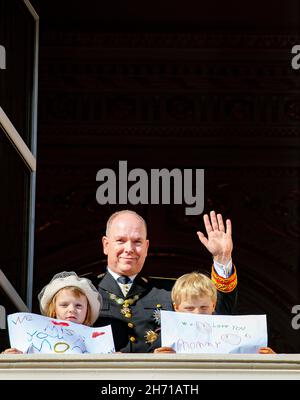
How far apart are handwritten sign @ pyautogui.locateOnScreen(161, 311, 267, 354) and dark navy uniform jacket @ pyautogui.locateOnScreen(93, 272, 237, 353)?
23cm

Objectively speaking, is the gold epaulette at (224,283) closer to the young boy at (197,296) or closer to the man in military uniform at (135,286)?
the man in military uniform at (135,286)

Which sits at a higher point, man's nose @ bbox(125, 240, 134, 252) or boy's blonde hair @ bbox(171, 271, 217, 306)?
man's nose @ bbox(125, 240, 134, 252)

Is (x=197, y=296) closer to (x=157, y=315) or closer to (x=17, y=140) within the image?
(x=157, y=315)

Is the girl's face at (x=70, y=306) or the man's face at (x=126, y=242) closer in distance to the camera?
the girl's face at (x=70, y=306)

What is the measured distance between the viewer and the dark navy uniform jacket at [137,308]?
5.54 metres

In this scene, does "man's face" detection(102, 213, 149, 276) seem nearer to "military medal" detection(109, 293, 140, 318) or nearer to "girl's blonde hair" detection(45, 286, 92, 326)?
"military medal" detection(109, 293, 140, 318)

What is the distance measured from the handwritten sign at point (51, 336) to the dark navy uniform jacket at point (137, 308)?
0.76 feet

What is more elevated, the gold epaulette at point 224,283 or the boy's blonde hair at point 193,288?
the gold epaulette at point 224,283

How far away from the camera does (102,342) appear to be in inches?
207

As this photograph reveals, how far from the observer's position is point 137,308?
A: 5.74m

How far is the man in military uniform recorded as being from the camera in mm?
5605

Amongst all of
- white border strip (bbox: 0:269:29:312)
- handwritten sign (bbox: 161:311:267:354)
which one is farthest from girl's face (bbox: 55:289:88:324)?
white border strip (bbox: 0:269:29:312)

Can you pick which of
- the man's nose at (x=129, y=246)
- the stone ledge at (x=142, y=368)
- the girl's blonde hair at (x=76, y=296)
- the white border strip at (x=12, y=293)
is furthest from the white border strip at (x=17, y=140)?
the stone ledge at (x=142, y=368)
